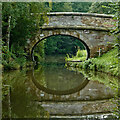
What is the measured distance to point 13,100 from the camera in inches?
143

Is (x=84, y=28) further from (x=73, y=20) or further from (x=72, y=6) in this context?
(x=72, y=6)

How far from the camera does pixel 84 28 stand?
13.0 meters

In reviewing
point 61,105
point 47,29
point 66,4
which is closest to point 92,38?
point 47,29

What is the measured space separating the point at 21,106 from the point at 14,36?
8.99 metres

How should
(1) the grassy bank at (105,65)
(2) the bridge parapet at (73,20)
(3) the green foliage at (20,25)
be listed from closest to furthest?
(1) the grassy bank at (105,65) → (3) the green foliage at (20,25) → (2) the bridge parapet at (73,20)

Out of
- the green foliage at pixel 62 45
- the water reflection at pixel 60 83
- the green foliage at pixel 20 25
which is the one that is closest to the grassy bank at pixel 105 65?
the water reflection at pixel 60 83

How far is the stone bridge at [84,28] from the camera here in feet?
42.7

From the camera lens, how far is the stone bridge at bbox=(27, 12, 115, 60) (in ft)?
42.7

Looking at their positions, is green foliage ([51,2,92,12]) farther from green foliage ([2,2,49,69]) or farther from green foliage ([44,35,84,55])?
green foliage ([2,2,49,69])

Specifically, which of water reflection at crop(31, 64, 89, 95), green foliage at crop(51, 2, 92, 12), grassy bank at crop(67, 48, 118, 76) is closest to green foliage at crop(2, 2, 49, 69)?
water reflection at crop(31, 64, 89, 95)

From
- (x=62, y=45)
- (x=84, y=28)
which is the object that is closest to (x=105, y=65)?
(x=84, y=28)

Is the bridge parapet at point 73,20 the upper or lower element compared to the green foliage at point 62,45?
upper

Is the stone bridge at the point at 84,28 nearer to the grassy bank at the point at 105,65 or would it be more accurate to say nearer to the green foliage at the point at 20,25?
the green foliage at the point at 20,25

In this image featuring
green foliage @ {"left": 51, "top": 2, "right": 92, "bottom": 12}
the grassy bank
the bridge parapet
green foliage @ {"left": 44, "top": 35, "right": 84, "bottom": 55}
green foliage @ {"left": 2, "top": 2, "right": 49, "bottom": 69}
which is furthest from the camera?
green foliage @ {"left": 44, "top": 35, "right": 84, "bottom": 55}
